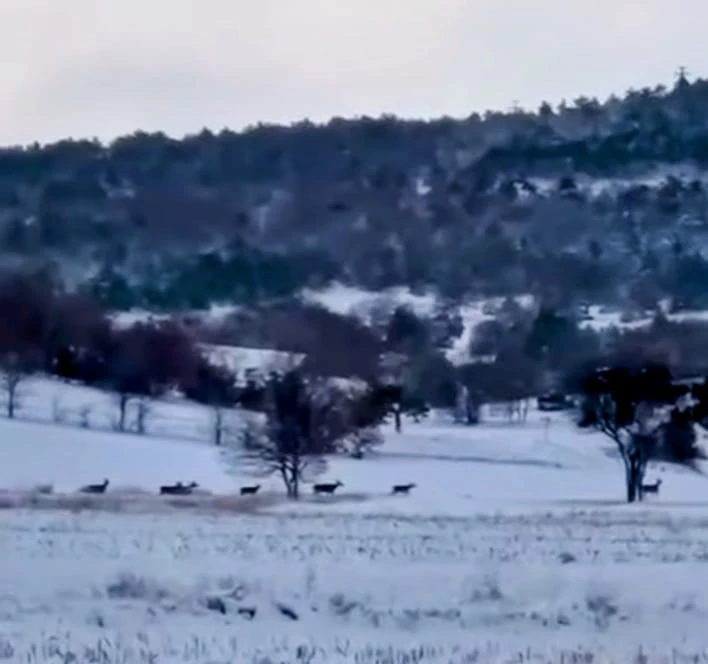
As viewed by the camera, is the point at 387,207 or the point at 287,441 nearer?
the point at 287,441

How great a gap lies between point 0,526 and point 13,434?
36.5 m

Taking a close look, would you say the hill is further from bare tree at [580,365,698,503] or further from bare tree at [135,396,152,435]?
bare tree at [580,365,698,503]

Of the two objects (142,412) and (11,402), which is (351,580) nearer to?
(142,412)

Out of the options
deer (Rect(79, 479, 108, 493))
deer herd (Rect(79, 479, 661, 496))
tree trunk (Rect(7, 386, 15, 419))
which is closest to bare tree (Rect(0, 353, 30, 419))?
tree trunk (Rect(7, 386, 15, 419))

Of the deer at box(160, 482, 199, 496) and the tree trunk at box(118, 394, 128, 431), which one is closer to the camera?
the deer at box(160, 482, 199, 496)

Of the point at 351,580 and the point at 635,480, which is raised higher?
the point at 635,480

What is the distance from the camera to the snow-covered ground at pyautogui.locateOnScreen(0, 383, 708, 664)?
44.2 feet

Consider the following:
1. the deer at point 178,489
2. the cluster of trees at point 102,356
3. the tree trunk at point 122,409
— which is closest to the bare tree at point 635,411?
the deer at point 178,489

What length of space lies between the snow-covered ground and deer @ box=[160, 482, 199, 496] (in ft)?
13.6

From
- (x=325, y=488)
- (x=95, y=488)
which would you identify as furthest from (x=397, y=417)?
(x=325, y=488)

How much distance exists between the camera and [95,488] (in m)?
49.0

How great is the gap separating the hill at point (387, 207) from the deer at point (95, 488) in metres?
75.3

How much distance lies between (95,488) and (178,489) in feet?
10.1

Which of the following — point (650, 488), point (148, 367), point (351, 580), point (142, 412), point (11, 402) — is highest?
point (148, 367)
